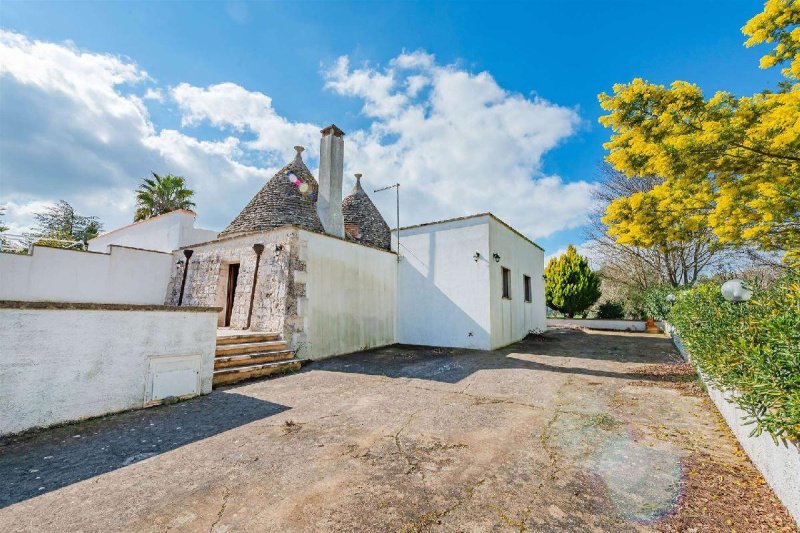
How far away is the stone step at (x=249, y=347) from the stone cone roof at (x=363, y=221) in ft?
28.7

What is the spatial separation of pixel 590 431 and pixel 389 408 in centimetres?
254

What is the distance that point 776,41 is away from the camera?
677 cm

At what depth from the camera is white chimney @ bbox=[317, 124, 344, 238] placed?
11.2m

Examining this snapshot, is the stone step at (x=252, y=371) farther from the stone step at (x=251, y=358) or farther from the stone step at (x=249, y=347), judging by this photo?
the stone step at (x=249, y=347)

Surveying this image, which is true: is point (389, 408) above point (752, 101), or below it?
below

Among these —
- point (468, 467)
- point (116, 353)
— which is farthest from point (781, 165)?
point (116, 353)

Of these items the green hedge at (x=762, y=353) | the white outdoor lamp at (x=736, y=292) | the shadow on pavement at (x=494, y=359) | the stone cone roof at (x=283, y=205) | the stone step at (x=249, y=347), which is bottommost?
the shadow on pavement at (x=494, y=359)

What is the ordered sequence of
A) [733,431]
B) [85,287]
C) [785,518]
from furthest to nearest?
1. [85,287]
2. [733,431]
3. [785,518]

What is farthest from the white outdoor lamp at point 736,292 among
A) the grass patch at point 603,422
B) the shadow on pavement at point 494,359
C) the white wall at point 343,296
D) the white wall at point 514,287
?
the white wall at point 343,296

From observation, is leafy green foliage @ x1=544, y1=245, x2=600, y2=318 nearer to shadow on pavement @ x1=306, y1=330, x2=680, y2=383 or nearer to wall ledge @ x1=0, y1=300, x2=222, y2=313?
shadow on pavement @ x1=306, y1=330, x2=680, y2=383

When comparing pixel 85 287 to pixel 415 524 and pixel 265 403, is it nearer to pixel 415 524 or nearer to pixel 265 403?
pixel 265 403

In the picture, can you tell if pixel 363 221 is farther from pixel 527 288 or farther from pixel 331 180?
pixel 527 288

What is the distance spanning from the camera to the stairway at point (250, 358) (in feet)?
19.5

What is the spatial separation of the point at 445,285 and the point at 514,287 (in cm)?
312
